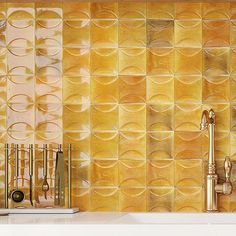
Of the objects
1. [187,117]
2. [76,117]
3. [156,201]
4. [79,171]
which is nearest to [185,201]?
[156,201]

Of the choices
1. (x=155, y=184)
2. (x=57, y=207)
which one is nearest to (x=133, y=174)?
(x=155, y=184)

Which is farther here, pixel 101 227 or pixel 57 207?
pixel 57 207

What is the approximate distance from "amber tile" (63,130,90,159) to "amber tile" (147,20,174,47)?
1.48 ft

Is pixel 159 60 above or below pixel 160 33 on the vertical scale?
below

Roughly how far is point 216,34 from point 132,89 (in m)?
0.40

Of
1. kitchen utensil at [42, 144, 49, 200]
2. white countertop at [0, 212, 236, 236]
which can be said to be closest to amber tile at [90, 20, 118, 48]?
kitchen utensil at [42, 144, 49, 200]

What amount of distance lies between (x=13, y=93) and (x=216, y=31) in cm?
85

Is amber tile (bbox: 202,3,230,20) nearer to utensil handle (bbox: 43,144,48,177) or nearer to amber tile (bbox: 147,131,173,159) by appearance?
amber tile (bbox: 147,131,173,159)

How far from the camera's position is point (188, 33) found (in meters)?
2.57

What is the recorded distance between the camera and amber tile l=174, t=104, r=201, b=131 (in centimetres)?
256

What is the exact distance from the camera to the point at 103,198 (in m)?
2.55

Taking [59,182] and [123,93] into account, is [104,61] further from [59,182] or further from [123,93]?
[59,182]

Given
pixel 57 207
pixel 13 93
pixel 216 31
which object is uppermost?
pixel 216 31

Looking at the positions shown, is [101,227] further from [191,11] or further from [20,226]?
[191,11]
